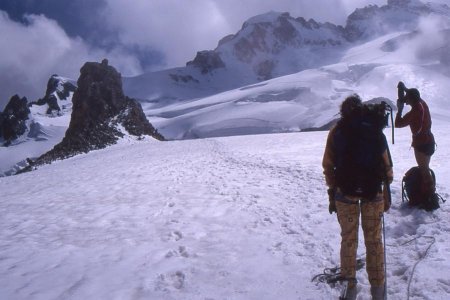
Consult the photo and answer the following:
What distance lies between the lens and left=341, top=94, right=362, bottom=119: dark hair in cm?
462

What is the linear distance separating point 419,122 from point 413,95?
0.51 metres

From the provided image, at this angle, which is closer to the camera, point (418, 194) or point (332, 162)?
point (332, 162)

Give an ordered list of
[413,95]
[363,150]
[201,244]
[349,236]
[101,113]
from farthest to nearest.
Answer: [101,113] → [413,95] → [201,244] → [349,236] → [363,150]

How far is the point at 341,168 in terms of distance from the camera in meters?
4.74

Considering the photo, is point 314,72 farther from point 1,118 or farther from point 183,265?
point 183,265

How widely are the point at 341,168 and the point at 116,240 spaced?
14.5 ft

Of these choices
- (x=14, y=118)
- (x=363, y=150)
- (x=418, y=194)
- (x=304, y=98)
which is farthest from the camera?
(x=14, y=118)

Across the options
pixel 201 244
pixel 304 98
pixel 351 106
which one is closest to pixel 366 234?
pixel 351 106

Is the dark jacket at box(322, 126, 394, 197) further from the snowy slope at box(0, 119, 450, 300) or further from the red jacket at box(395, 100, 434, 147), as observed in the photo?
the red jacket at box(395, 100, 434, 147)

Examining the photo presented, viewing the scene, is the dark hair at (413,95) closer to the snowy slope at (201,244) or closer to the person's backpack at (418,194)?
the person's backpack at (418,194)

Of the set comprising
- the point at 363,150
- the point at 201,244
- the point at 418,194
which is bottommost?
the point at 201,244

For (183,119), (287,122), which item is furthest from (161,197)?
(183,119)

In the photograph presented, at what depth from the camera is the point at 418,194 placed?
24.1 feet

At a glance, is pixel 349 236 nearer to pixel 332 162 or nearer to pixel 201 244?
pixel 332 162
